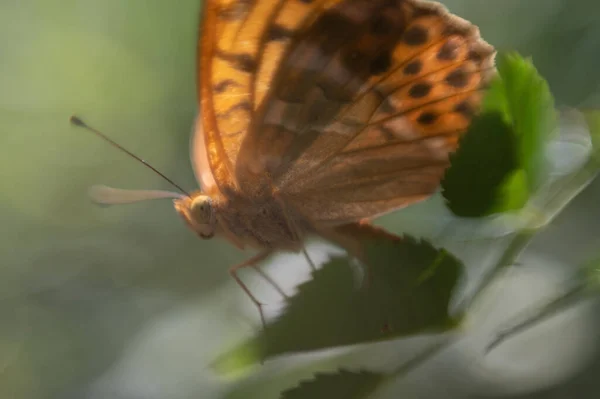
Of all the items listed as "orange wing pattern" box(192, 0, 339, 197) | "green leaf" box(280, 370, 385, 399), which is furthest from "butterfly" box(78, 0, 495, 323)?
"green leaf" box(280, 370, 385, 399)

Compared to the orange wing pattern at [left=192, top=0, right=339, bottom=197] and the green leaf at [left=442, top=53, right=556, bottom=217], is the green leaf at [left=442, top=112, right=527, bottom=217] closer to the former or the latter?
the green leaf at [left=442, top=53, right=556, bottom=217]

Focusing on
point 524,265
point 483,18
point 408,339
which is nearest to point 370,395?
point 408,339

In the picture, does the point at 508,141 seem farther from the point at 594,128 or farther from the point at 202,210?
the point at 202,210

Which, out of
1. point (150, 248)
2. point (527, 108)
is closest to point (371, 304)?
point (527, 108)

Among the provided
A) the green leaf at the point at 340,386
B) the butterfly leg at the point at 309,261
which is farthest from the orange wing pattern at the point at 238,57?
the green leaf at the point at 340,386

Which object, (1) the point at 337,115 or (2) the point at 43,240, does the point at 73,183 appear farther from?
(1) the point at 337,115

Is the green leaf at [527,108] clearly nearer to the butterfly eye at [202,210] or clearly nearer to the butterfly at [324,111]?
the butterfly at [324,111]
